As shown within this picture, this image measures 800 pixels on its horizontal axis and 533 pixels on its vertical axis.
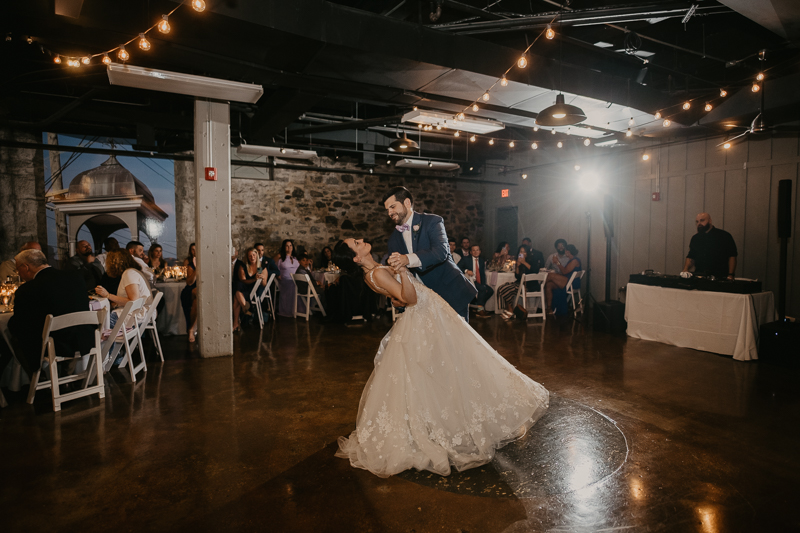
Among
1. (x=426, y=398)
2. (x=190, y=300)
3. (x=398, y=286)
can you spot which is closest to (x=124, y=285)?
(x=190, y=300)

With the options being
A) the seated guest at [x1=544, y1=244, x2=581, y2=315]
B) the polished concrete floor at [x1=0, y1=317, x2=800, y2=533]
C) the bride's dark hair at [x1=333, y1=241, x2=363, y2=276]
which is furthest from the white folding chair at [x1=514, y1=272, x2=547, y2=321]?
the polished concrete floor at [x1=0, y1=317, x2=800, y2=533]

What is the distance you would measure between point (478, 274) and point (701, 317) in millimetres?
3508

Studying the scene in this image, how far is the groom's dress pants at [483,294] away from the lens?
800 centimetres

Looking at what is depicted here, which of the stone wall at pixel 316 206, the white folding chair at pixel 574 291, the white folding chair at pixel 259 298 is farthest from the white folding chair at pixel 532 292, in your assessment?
the white folding chair at pixel 259 298

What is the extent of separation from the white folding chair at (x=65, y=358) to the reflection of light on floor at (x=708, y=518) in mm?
4426

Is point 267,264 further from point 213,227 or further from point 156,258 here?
point 213,227

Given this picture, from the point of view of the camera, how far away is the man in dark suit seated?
3.56 metres

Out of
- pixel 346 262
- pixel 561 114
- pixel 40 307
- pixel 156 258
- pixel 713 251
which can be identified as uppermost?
pixel 561 114

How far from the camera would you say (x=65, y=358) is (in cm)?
371

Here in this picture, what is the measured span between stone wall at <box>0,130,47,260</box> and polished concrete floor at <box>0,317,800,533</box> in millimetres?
4793

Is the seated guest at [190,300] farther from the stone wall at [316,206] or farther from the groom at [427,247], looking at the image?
the groom at [427,247]

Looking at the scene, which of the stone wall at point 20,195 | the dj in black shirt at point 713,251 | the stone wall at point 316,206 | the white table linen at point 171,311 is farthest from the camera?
the stone wall at point 316,206

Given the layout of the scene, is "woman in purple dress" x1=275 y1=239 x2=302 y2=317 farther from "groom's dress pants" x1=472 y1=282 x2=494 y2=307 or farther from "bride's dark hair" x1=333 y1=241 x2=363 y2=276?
"groom's dress pants" x1=472 y1=282 x2=494 y2=307

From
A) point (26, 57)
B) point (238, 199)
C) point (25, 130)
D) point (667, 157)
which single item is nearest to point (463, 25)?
point (26, 57)
